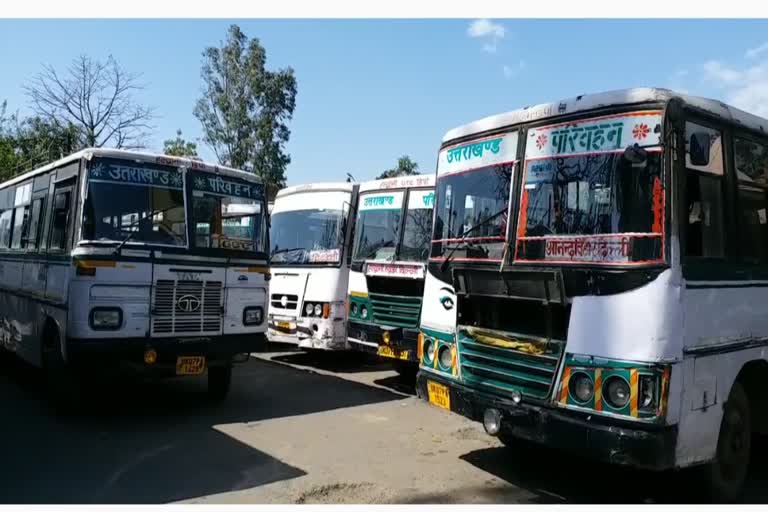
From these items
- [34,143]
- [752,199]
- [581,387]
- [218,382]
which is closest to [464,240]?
[581,387]

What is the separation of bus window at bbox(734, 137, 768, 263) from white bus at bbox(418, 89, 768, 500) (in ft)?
0.06

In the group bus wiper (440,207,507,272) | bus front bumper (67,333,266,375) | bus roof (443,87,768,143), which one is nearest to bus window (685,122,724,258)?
bus roof (443,87,768,143)

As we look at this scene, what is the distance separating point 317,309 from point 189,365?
10.3ft

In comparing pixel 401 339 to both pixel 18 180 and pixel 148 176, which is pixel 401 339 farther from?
pixel 18 180

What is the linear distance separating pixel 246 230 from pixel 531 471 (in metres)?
4.18

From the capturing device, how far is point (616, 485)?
511 cm

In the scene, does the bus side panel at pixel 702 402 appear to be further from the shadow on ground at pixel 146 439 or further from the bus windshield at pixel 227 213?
the bus windshield at pixel 227 213

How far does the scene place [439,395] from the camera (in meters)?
5.29

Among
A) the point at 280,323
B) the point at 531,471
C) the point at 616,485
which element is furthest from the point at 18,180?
the point at 616,485

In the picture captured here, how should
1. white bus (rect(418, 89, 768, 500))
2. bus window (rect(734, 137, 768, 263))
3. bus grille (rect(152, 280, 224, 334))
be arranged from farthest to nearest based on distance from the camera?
bus grille (rect(152, 280, 224, 334)) < bus window (rect(734, 137, 768, 263)) < white bus (rect(418, 89, 768, 500))

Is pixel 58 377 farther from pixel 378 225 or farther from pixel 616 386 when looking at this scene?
pixel 616 386

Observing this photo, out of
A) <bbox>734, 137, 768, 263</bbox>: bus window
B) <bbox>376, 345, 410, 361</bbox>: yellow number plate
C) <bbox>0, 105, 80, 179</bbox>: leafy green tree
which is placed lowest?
<bbox>376, 345, 410, 361</bbox>: yellow number plate

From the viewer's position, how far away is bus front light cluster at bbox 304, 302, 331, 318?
31.7 feet

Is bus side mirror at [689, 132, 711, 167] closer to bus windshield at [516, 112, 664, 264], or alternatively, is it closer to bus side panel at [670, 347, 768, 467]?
bus windshield at [516, 112, 664, 264]
